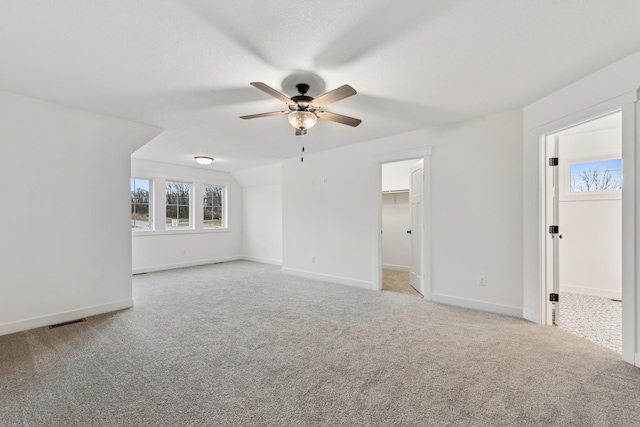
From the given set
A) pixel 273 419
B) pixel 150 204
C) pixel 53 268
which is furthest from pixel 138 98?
pixel 150 204

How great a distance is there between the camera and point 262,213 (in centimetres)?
715

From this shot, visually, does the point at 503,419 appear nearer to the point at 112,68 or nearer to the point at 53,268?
the point at 112,68

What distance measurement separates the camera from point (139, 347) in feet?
7.95

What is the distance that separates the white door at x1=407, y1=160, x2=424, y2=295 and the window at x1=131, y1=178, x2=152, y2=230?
5411mm

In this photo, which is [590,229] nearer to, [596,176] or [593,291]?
[596,176]

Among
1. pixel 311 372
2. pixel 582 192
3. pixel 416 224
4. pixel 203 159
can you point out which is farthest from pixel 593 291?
pixel 203 159

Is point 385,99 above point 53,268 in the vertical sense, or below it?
above

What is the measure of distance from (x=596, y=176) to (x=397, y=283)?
322 cm

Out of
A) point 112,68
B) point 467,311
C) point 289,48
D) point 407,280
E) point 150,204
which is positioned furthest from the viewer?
point 150,204

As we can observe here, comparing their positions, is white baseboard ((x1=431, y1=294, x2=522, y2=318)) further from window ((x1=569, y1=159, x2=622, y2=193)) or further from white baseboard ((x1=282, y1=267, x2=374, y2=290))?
window ((x1=569, y1=159, x2=622, y2=193))

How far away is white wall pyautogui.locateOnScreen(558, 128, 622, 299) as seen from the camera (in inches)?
147

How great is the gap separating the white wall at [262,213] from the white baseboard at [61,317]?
3.59 m

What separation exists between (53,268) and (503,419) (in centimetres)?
418

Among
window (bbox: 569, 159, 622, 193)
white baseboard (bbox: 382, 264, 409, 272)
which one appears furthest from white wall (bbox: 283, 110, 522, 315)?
white baseboard (bbox: 382, 264, 409, 272)
